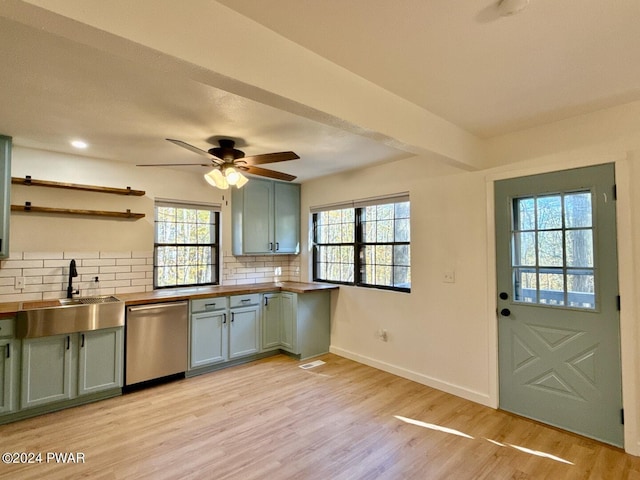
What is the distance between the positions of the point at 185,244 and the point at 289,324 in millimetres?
1669

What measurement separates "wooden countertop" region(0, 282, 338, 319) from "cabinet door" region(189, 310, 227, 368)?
24 centimetres

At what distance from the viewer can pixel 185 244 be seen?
4.29m

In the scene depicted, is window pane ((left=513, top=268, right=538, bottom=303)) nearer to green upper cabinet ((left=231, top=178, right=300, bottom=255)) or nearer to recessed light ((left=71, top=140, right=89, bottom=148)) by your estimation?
green upper cabinet ((left=231, top=178, right=300, bottom=255))

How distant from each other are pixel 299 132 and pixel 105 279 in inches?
104

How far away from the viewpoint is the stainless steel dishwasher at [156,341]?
3.25 meters

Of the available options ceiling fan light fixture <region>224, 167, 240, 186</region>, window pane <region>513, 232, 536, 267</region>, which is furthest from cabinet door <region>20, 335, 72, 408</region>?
window pane <region>513, 232, 536, 267</region>

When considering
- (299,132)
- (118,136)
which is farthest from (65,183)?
(299,132)

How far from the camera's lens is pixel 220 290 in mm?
3969

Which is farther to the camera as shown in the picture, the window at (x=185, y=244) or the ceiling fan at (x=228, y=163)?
the window at (x=185, y=244)

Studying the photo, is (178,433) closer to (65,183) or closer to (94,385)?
(94,385)

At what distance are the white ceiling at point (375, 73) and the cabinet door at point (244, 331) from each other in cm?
205

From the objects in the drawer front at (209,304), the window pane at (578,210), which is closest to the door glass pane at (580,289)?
the window pane at (578,210)

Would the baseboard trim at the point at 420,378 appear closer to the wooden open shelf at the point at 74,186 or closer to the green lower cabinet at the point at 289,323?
the green lower cabinet at the point at 289,323

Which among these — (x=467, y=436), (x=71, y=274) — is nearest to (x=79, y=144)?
(x=71, y=274)
